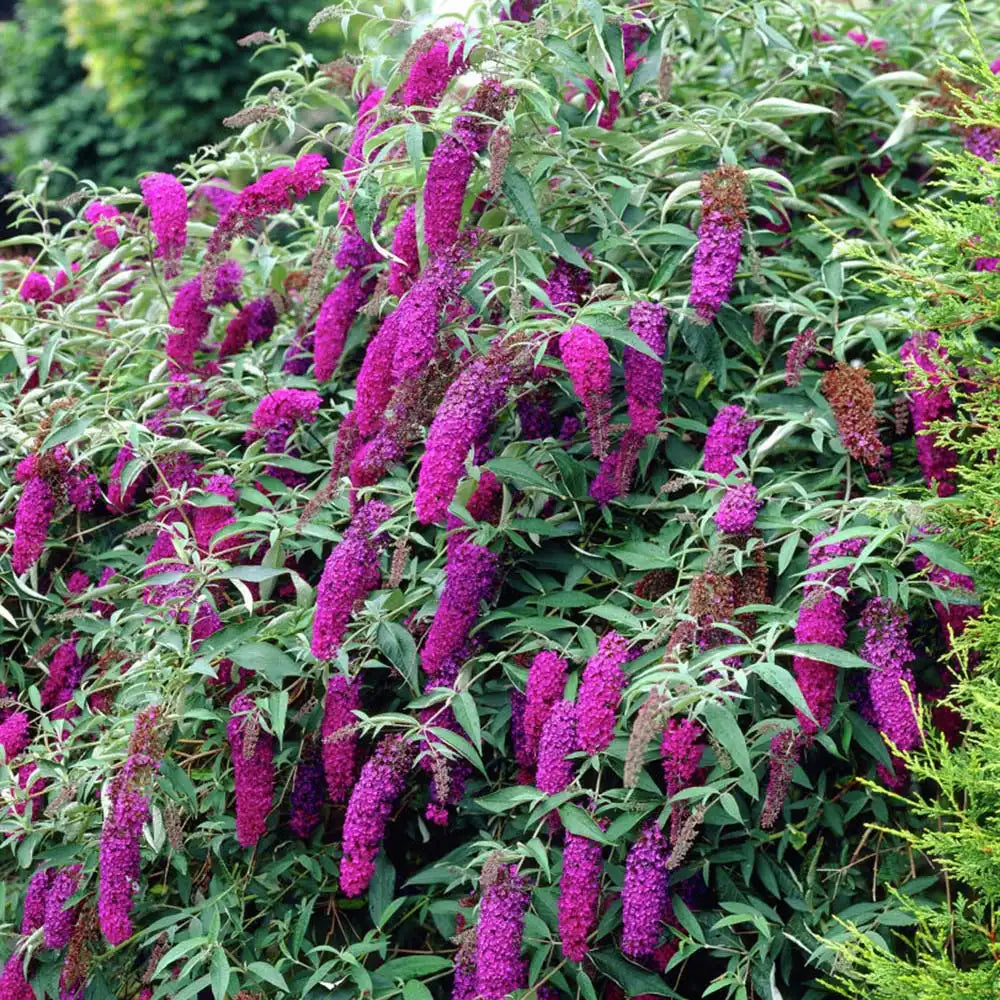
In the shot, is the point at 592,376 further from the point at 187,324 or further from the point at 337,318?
the point at 187,324

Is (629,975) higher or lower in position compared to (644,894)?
lower

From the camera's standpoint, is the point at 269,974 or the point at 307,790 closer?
the point at 269,974

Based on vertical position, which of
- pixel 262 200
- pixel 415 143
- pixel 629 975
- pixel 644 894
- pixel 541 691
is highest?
pixel 415 143

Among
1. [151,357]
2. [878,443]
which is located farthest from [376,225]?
[878,443]

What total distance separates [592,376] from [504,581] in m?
0.53

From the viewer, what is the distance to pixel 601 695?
2.00 metres

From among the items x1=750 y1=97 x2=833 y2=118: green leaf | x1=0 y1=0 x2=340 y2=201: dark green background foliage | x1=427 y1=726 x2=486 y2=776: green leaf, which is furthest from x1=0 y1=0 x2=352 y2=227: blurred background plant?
x1=427 y1=726 x2=486 y2=776: green leaf

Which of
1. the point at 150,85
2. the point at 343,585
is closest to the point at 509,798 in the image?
the point at 343,585

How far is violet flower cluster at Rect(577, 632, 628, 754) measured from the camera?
77.8 inches

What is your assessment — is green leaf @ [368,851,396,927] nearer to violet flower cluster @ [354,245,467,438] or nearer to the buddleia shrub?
the buddleia shrub

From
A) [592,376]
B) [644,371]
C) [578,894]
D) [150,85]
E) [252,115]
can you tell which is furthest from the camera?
[150,85]

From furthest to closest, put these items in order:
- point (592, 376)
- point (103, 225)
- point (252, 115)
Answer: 1. point (103, 225)
2. point (252, 115)
3. point (592, 376)

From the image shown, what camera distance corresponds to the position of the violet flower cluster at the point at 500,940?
1.92 m

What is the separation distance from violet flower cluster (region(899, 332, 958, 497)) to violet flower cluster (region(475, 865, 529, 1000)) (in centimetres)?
93
